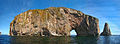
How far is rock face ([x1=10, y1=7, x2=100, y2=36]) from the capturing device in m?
102

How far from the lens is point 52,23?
362 feet

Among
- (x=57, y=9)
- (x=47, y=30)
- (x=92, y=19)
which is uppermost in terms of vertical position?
(x=57, y=9)

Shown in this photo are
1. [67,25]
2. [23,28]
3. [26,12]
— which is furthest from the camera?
[67,25]

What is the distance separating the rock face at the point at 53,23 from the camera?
10188cm

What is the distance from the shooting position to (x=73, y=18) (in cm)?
12344

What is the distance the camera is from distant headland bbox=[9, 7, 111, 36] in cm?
10181

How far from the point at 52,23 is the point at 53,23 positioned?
3.76 feet

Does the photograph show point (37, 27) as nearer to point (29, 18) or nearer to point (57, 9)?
point (29, 18)

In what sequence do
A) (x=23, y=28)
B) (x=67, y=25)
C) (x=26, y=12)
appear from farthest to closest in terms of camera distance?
(x=67, y=25) → (x=26, y=12) → (x=23, y=28)

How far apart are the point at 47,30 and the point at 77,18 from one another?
3873cm

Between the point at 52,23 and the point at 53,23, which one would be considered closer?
the point at 52,23

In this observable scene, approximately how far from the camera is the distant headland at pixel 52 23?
101812 mm

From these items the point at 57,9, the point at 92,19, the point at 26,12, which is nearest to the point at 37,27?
the point at 26,12

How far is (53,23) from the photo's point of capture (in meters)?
111
